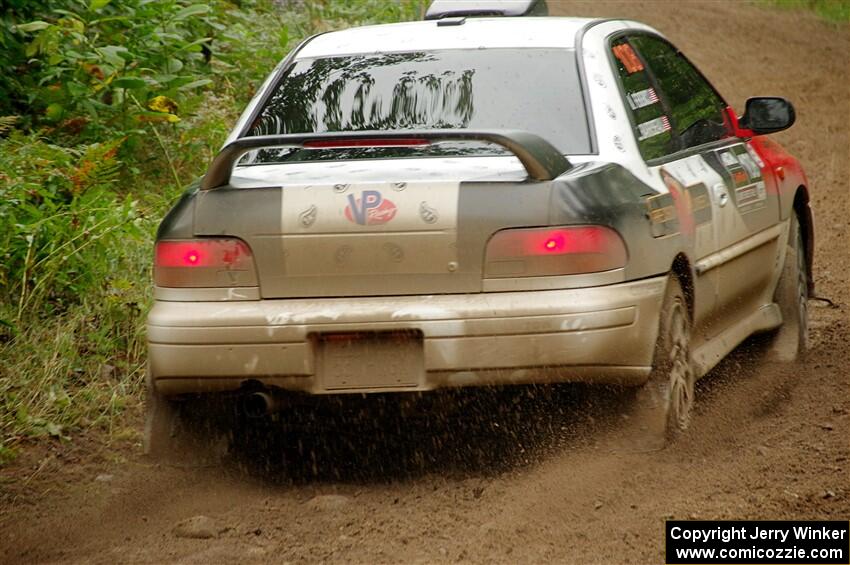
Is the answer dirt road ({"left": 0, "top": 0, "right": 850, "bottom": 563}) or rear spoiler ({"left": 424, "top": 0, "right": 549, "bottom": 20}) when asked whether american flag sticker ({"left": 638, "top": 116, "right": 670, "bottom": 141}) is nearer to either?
dirt road ({"left": 0, "top": 0, "right": 850, "bottom": 563})

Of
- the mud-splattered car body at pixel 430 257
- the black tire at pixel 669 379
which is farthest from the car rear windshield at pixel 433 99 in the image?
the black tire at pixel 669 379

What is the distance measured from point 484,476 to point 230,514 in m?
0.89

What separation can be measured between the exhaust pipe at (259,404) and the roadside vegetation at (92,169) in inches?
50.2

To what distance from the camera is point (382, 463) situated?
4.97m

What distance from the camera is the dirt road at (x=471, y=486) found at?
3.90 meters

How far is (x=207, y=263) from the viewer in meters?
4.42

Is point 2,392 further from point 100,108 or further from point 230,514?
point 100,108

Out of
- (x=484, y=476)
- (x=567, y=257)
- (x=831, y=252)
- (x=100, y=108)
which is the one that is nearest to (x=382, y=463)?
(x=484, y=476)

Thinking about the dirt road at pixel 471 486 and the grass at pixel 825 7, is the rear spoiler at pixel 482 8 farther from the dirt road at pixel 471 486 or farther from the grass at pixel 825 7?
the grass at pixel 825 7

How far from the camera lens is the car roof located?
522 cm

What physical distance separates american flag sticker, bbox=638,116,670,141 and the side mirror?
75 centimetres

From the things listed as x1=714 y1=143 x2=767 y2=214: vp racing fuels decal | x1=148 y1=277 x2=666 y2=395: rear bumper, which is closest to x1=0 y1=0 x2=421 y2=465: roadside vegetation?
x1=148 y1=277 x2=666 y2=395: rear bumper

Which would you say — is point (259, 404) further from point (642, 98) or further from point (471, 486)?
point (642, 98)

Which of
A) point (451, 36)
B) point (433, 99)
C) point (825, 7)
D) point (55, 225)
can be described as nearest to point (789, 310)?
point (451, 36)
